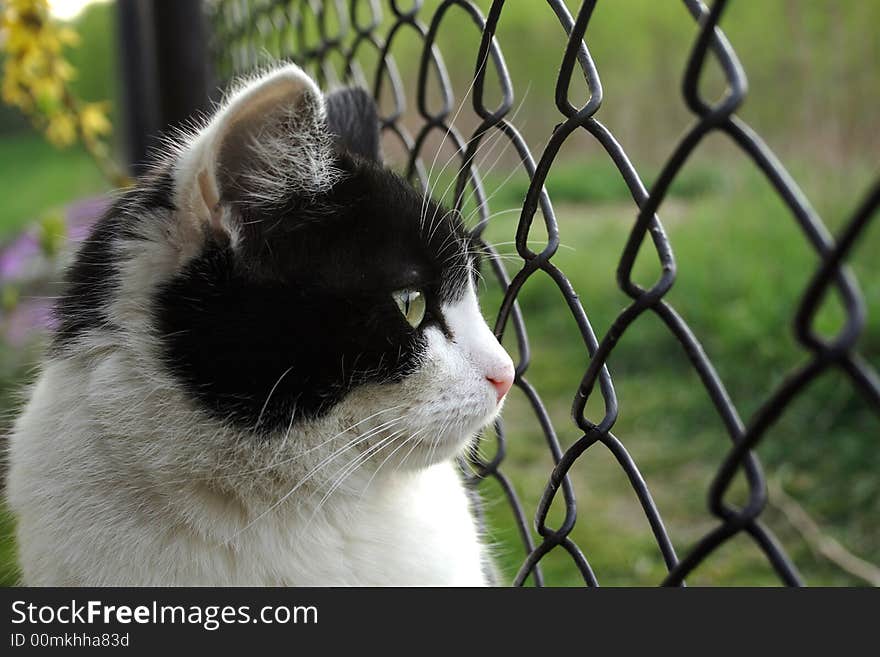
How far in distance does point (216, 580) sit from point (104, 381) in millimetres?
259

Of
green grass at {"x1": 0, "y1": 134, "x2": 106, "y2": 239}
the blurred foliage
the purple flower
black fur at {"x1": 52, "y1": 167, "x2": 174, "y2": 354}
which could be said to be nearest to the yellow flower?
the blurred foliage

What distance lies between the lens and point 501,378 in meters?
1.00

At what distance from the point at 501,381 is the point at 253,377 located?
11.2 inches

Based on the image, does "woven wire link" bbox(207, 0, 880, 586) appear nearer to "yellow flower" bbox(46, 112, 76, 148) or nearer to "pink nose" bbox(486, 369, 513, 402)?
"pink nose" bbox(486, 369, 513, 402)

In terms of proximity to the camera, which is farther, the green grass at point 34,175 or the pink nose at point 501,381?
the green grass at point 34,175

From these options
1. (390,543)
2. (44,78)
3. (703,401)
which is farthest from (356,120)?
(703,401)

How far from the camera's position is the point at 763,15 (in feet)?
9.66

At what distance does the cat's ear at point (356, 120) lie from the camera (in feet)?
4.07

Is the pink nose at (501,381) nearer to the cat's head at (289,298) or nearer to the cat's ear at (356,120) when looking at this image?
the cat's head at (289,298)

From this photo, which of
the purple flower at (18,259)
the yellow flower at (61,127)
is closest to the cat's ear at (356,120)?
the yellow flower at (61,127)

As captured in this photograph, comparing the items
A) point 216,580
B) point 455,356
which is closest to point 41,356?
point 216,580

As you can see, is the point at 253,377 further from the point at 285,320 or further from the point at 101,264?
the point at 101,264

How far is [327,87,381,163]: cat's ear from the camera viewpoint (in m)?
1.24
